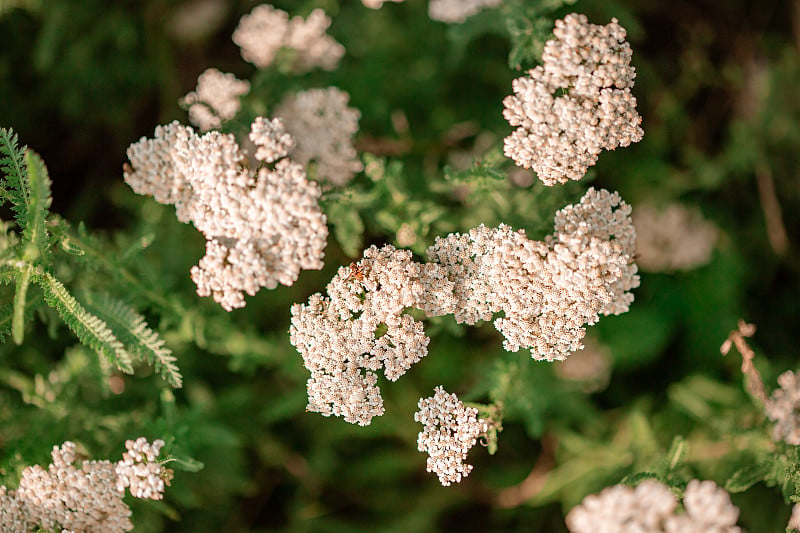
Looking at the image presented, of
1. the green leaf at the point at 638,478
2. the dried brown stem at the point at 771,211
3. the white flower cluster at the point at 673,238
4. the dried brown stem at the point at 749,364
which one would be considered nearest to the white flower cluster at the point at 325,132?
the green leaf at the point at 638,478

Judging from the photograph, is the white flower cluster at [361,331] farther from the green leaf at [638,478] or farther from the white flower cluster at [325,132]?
the green leaf at [638,478]

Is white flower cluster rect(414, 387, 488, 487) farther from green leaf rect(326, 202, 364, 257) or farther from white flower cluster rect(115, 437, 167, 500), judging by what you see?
white flower cluster rect(115, 437, 167, 500)

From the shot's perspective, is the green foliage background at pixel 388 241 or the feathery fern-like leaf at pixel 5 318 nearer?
the feathery fern-like leaf at pixel 5 318

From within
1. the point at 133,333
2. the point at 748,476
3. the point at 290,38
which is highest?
the point at 290,38

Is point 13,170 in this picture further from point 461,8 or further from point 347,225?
point 461,8

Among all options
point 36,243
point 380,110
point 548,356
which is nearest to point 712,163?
point 380,110

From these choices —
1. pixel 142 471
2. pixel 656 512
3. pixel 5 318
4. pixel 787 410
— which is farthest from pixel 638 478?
pixel 5 318
